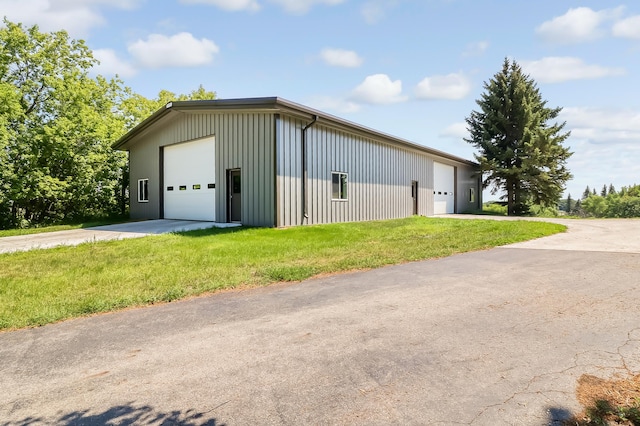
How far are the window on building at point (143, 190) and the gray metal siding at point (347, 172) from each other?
31.5ft

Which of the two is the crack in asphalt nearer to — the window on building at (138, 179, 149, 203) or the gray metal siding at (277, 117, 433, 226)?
the gray metal siding at (277, 117, 433, 226)

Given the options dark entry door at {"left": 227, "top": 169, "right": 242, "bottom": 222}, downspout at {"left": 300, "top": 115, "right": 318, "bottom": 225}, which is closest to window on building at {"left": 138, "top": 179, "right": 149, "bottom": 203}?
dark entry door at {"left": 227, "top": 169, "right": 242, "bottom": 222}

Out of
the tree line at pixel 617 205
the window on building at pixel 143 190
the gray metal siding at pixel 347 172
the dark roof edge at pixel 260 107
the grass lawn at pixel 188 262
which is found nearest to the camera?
the grass lawn at pixel 188 262

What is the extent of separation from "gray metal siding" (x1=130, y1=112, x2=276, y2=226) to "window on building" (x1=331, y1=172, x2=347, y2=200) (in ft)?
10.7

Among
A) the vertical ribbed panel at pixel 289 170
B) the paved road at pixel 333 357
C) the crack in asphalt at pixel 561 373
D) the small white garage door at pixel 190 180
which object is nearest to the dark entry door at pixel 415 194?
the vertical ribbed panel at pixel 289 170

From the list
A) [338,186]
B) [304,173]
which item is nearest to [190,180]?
[304,173]

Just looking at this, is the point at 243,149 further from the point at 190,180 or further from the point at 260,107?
the point at 190,180

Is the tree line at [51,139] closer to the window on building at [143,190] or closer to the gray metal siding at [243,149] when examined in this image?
the window on building at [143,190]

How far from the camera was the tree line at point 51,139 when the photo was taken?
57.4 ft

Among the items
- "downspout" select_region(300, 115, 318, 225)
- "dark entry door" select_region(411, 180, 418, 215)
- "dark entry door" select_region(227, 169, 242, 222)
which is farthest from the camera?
"dark entry door" select_region(411, 180, 418, 215)

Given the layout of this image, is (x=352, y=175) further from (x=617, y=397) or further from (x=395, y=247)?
(x=617, y=397)

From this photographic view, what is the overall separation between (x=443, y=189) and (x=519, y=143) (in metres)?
7.30

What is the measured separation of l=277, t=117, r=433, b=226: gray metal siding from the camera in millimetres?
12656

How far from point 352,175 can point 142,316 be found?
40.7 ft
